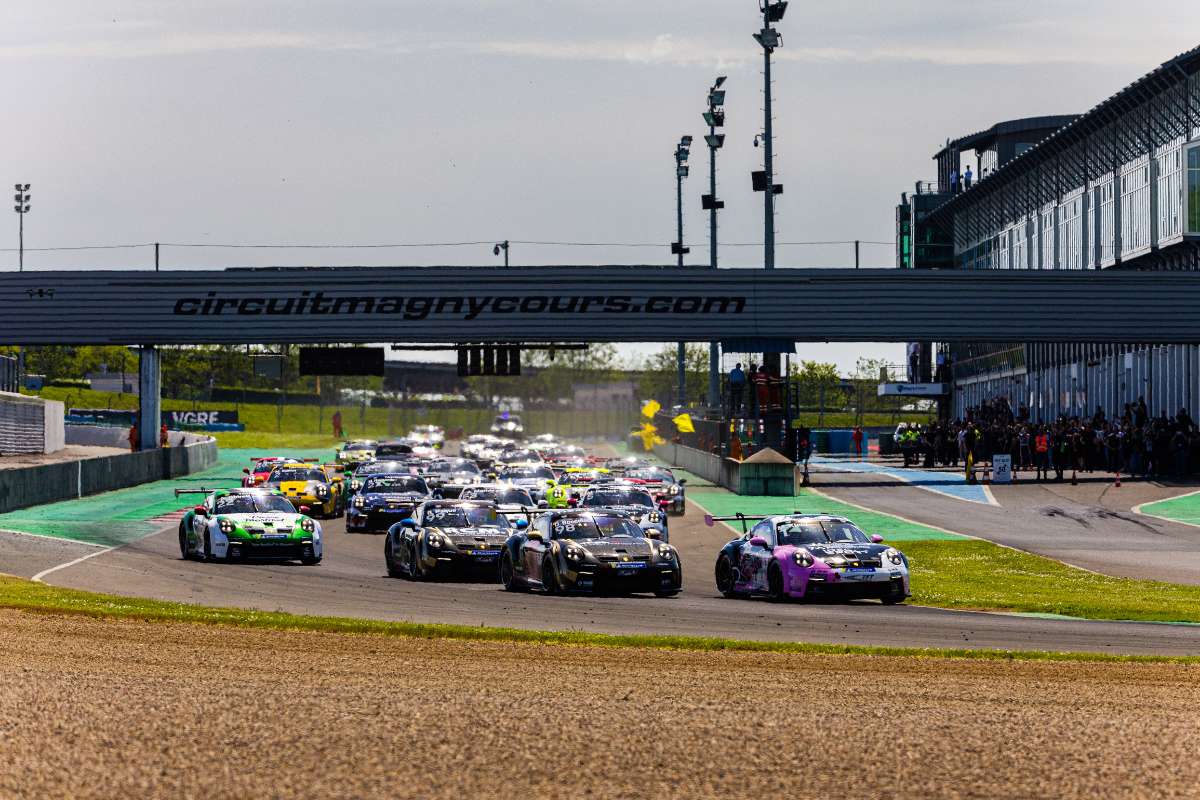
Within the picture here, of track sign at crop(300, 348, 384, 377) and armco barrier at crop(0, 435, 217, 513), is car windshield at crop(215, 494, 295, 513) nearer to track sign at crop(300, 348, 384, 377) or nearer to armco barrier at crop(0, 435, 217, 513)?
armco barrier at crop(0, 435, 217, 513)

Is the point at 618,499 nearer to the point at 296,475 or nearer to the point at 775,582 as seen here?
the point at 775,582

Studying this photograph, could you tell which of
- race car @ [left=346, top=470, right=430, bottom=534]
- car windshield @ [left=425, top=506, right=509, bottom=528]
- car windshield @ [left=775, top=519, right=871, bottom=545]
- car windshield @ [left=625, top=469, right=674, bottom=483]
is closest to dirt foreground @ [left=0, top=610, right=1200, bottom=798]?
car windshield @ [left=775, top=519, right=871, bottom=545]

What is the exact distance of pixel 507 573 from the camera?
65.7 ft

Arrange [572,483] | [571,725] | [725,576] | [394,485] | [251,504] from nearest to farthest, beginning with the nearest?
[571,725] < [725,576] < [251,504] < [394,485] < [572,483]

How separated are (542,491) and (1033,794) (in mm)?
26434

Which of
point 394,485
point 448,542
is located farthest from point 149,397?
point 448,542

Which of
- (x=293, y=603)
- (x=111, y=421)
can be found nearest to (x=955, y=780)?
(x=293, y=603)

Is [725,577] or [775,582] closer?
[775,582]

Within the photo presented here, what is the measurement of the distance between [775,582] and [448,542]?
503 cm

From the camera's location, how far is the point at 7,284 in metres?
48.6

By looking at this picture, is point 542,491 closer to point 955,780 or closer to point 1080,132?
point 955,780

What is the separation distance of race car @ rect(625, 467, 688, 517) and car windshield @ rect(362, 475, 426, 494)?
563 centimetres

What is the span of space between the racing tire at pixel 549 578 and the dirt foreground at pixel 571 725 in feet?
20.4

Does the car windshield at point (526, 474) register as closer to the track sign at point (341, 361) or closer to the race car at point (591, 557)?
the track sign at point (341, 361)
